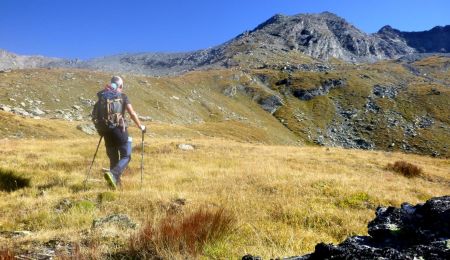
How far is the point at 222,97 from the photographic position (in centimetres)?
10888

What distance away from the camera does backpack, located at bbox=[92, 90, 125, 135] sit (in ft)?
35.0

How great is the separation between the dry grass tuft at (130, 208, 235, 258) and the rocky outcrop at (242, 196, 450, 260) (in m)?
1.26

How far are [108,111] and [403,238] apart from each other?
A: 8.10 m

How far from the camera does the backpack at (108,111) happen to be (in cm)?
1066

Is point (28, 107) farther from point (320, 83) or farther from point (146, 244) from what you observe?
point (320, 83)

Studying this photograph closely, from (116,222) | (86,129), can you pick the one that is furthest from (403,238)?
(86,129)

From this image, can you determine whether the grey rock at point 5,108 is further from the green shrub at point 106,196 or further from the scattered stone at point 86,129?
the green shrub at point 106,196

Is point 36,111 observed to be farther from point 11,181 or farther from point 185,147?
point 11,181

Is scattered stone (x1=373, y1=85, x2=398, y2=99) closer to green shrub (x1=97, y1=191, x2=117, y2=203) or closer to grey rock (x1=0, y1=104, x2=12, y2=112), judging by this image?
grey rock (x1=0, y1=104, x2=12, y2=112)

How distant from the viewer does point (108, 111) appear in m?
10.6

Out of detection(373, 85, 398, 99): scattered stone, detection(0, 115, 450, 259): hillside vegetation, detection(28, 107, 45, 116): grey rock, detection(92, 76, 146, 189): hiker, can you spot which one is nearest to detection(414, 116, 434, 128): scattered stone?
detection(373, 85, 398, 99): scattered stone

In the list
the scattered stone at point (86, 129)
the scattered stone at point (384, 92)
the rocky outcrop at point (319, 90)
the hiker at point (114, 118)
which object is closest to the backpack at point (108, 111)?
the hiker at point (114, 118)

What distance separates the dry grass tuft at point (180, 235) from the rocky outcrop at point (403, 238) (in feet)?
4.15

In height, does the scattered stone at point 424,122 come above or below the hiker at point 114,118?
below
